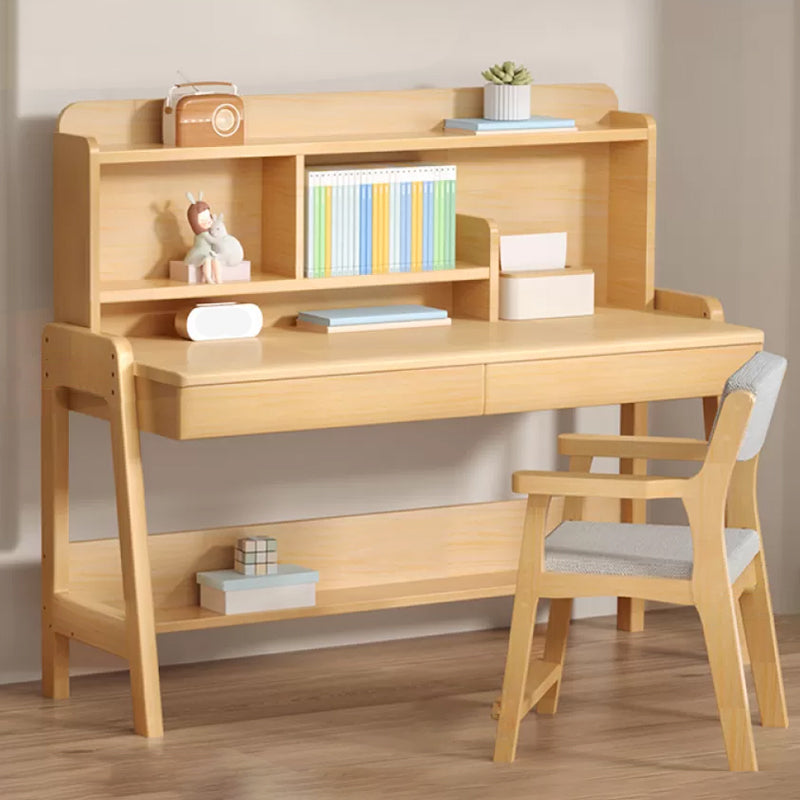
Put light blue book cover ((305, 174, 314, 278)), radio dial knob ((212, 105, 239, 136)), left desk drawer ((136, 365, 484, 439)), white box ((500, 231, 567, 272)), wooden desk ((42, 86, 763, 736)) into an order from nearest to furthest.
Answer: left desk drawer ((136, 365, 484, 439))
wooden desk ((42, 86, 763, 736))
radio dial knob ((212, 105, 239, 136))
light blue book cover ((305, 174, 314, 278))
white box ((500, 231, 567, 272))

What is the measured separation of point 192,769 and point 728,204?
6.55ft

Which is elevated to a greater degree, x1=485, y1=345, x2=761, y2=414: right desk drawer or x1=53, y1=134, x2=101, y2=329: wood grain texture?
x1=53, y1=134, x2=101, y2=329: wood grain texture

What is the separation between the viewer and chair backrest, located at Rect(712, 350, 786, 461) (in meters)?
3.17

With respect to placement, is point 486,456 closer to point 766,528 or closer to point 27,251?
point 766,528

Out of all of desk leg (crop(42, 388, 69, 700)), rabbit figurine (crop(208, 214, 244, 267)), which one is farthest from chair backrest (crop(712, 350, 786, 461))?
desk leg (crop(42, 388, 69, 700))

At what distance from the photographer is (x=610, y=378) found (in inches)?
149

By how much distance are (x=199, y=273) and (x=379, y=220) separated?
0.43 m

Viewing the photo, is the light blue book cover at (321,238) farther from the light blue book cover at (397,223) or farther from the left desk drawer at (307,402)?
the left desk drawer at (307,402)

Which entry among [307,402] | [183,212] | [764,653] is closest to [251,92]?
[183,212]

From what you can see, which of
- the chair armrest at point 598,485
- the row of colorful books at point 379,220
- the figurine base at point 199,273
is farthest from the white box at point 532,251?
the chair armrest at point 598,485

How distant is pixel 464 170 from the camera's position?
4.18 m

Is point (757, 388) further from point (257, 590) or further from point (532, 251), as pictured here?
point (257, 590)

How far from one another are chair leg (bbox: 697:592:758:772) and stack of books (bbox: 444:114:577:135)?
4.16ft

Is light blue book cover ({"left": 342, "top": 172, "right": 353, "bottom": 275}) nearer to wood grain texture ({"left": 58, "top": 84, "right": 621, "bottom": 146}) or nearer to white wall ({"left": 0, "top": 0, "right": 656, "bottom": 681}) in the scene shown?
wood grain texture ({"left": 58, "top": 84, "right": 621, "bottom": 146})
